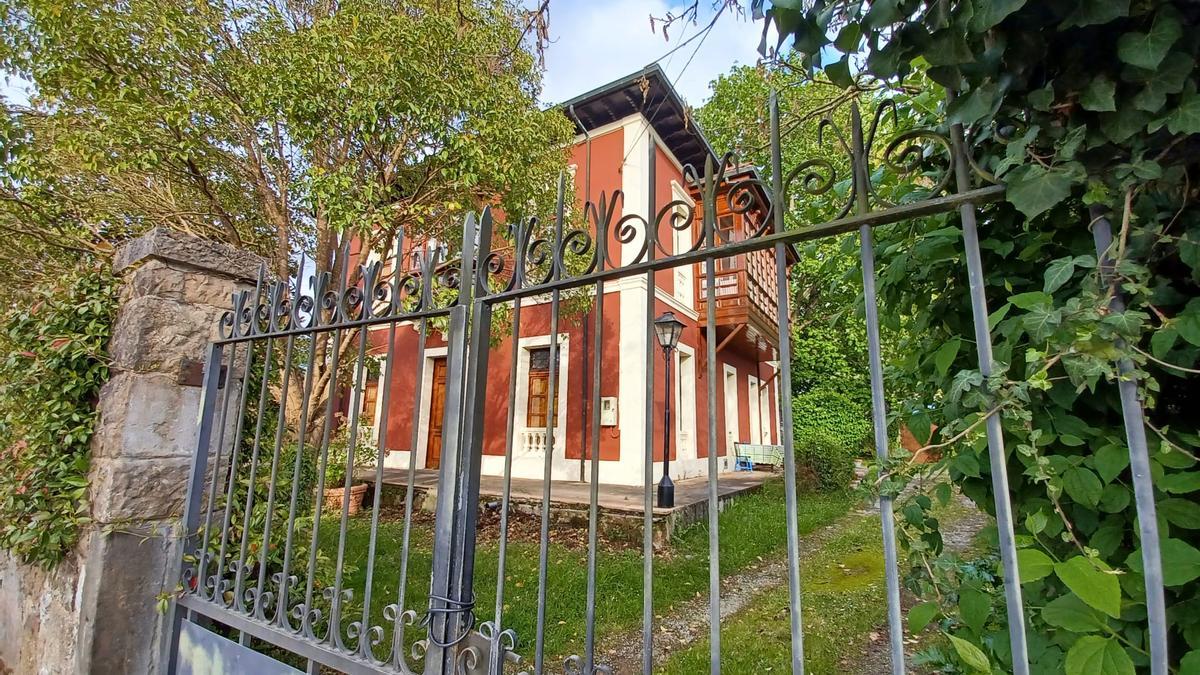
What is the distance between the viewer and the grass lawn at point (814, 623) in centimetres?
276

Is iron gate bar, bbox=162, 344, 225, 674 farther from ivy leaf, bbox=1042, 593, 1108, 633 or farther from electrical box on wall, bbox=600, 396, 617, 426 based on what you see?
electrical box on wall, bbox=600, 396, 617, 426

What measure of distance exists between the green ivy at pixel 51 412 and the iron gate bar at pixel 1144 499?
9.89 ft

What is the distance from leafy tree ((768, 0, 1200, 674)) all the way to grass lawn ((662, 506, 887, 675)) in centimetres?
222

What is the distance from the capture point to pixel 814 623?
3348mm

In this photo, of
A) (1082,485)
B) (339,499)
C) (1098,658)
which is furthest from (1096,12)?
(339,499)

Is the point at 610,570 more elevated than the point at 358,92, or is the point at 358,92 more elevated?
the point at 358,92

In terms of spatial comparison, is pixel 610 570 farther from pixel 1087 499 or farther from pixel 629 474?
pixel 1087 499

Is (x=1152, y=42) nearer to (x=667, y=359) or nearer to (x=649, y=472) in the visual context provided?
(x=649, y=472)

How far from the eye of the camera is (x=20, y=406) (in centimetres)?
212

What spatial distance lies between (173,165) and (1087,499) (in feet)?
20.2

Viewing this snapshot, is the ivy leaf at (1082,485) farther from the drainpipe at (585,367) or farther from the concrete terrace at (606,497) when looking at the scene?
the concrete terrace at (606,497)

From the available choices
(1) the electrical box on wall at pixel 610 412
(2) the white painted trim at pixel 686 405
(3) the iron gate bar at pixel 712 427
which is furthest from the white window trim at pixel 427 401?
(3) the iron gate bar at pixel 712 427

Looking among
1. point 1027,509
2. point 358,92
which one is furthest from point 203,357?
point 358,92

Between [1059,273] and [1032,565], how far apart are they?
445 millimetres
